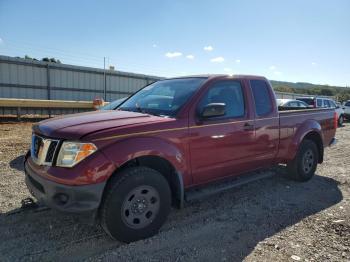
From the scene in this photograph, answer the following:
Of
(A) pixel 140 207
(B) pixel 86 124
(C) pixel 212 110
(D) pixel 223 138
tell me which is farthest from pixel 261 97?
(B) pixel 86 124

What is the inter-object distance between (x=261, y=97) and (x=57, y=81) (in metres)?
16.7

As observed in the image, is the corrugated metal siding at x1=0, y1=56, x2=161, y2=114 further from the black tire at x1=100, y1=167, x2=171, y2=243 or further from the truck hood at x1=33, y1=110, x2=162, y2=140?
the black tire at x1=100, y1=167, x2=171, y2=243

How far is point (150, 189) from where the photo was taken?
3.62 m

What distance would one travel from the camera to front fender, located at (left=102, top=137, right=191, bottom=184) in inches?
130

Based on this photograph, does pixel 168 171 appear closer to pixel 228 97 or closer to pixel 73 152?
pixel 73 152

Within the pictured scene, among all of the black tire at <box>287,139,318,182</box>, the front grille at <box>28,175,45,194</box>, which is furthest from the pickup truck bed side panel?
the front grille at <box>28,175,45,194</box>

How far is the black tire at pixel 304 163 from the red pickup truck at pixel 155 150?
563 millimetres

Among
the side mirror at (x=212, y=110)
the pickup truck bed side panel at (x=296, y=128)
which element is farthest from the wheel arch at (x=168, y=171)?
the pickup truck bed side panel at (x=296, y=128)

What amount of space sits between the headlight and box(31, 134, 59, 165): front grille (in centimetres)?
12

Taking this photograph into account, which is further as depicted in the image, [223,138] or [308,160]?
[308,160]

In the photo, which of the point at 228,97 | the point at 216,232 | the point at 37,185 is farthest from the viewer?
the point at 228,97

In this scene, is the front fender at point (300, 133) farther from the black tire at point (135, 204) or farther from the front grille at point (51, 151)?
the front grille at point (51, 151)

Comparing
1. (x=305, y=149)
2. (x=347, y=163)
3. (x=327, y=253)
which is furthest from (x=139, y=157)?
(x=347, y=163)

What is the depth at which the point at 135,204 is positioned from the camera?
3541mm
